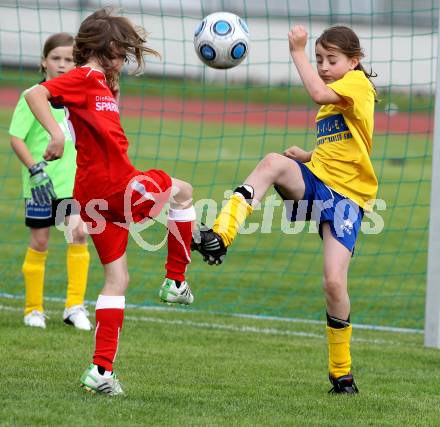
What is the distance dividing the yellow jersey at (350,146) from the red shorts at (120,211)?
877 mm

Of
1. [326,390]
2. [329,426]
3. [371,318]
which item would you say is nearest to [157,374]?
[326,390]

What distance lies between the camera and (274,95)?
25.3 meters

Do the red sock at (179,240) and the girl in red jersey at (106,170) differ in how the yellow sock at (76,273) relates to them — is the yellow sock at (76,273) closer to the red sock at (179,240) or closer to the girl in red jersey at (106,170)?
the red sock at (179,240)

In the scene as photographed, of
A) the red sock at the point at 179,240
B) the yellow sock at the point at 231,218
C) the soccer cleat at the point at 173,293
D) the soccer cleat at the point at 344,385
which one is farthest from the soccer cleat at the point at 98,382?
the soccer cleat at the point at 344,385

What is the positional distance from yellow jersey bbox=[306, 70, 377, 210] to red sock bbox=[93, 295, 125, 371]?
49.1 inches

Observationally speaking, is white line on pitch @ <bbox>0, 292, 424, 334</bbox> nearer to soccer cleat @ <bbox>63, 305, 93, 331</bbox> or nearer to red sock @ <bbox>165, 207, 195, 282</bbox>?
soccer cleat @ <bbox>63, 305, 93, 331</bbox>

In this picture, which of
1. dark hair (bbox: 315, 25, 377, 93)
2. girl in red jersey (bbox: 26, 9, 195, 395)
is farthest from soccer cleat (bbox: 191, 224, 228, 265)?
dark hair (bbox: 315, 25, 377, 93)

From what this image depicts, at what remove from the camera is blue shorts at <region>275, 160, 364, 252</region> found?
17.5 ft

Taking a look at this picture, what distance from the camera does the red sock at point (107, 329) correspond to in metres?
4.98

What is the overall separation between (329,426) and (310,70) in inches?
68.2

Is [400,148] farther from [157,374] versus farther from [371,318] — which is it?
[157,374]

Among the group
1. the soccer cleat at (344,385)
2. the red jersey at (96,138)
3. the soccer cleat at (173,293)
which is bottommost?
the soccer cleat at (344,385)

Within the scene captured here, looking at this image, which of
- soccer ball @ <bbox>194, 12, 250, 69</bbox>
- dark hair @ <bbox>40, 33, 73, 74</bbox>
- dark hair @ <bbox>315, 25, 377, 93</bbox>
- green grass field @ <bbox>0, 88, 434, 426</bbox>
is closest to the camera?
green grass field @ <bbox>0, 88, 434, 426</bbox>

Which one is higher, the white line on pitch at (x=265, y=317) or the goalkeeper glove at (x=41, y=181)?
the goalkeeper glove at (x=41, y=181)
